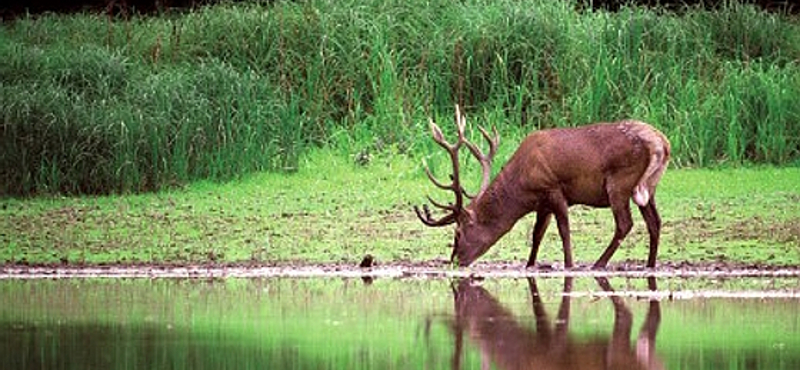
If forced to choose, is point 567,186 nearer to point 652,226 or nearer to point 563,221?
point 563,221

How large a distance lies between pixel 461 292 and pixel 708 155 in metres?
7.88

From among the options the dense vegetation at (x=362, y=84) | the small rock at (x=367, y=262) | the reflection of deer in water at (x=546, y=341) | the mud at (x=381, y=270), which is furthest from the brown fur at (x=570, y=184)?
the dense vegetation at (x=362, y=84)

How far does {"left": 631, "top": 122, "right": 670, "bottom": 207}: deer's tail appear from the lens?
16281mm

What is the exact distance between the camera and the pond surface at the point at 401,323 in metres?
11.2

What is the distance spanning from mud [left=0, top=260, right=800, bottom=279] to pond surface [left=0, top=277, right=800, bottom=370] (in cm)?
32

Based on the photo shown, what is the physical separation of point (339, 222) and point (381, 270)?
2.88 metres

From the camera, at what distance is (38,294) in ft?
49.1

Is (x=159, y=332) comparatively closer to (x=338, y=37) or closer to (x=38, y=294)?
(x=38, y=294)

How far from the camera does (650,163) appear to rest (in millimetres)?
16281

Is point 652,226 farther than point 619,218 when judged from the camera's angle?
Yes

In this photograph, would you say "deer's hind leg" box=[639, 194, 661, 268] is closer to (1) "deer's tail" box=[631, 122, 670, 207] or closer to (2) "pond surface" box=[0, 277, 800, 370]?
(1) "deer's tail" box=[631, 122, 670, 207]

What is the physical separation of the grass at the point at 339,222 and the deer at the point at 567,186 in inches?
30.0

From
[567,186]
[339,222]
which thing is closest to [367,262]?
[567,186]

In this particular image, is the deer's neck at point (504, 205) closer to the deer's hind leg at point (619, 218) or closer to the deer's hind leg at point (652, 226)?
the deer's hind leg at point (619, 218)
